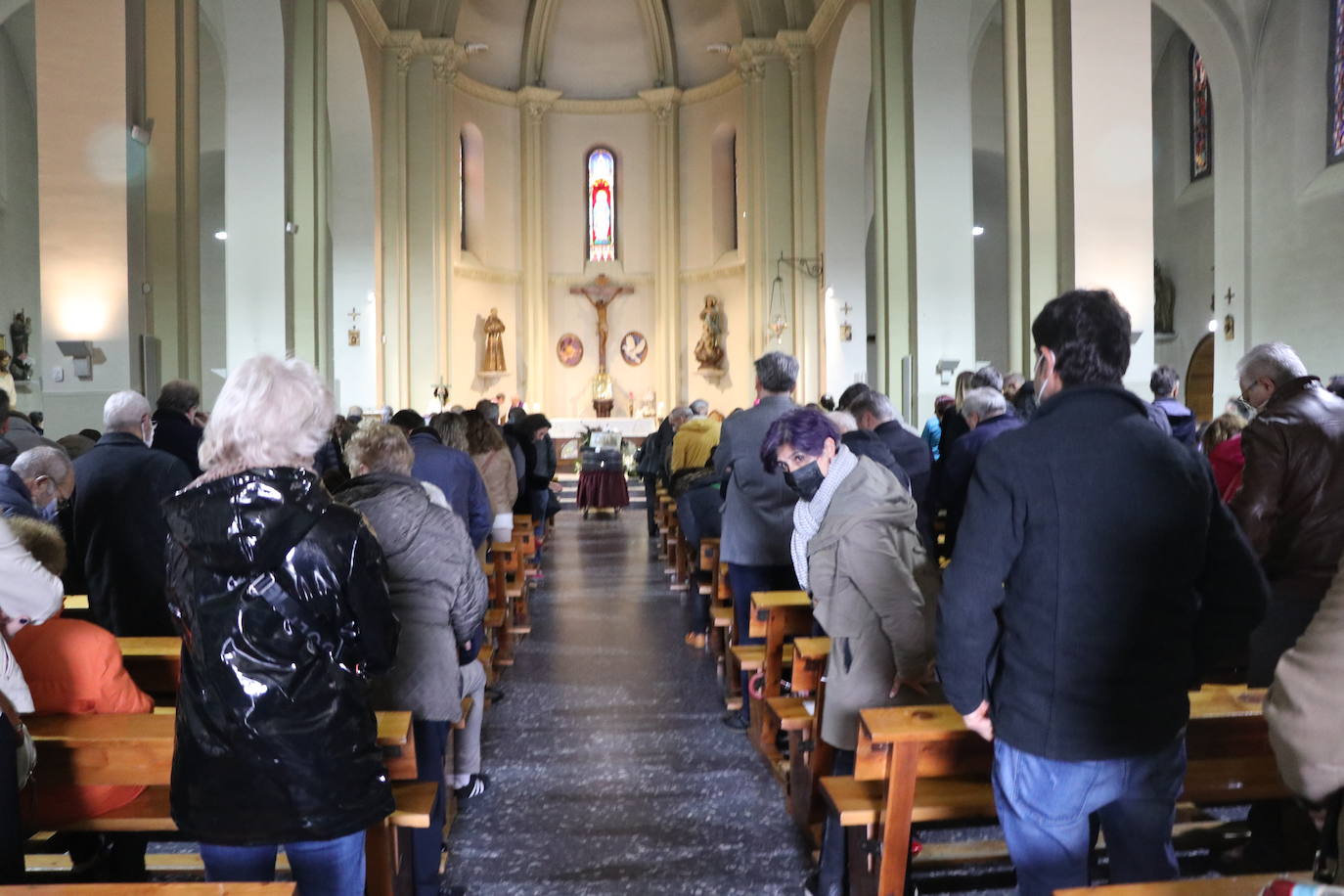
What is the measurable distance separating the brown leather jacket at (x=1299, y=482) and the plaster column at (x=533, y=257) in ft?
63.1

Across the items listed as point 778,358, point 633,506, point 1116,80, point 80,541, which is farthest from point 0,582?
point 633,506

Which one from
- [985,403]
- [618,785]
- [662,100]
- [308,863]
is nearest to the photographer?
[308,863]

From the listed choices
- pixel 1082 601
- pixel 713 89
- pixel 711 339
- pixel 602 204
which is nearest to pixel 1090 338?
pixel 1082 601

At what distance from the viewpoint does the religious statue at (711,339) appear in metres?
21.5

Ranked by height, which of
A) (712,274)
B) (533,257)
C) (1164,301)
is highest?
(533,257)

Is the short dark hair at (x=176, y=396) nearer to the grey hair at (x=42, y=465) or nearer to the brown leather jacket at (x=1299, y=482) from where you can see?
the grey hair at (x=42, y=465)

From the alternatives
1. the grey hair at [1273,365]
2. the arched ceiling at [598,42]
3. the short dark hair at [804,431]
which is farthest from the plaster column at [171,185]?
the arched ceiling at [598,42]

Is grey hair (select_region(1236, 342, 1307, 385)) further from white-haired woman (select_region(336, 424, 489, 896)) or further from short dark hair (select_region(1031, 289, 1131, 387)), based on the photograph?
white-haired woman (select_region(336, 424, 489, 896))

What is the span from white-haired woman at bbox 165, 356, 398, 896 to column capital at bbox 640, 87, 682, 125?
69.4ft

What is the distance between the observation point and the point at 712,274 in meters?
21.8

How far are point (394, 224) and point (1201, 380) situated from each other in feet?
41.9

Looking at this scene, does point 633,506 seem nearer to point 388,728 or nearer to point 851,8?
point 851,8

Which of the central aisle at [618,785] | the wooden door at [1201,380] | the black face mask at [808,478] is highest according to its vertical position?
the wooden door at [1201,380]

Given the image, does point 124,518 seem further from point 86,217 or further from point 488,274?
point 488,274
